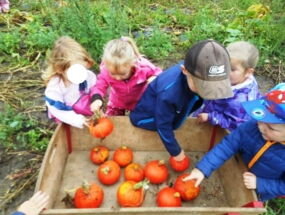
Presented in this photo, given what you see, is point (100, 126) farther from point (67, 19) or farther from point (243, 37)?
point (243, 37)

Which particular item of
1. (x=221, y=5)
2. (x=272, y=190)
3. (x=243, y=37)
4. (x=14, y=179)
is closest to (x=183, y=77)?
(x=272, y=190)

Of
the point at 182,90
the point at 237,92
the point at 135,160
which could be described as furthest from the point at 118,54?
the point at 237,92

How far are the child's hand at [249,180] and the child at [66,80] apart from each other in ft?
4.21

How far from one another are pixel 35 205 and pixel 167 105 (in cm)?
108

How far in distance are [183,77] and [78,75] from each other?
2.97ft

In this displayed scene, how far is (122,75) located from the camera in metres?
2.86

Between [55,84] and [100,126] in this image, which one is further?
[55,84]

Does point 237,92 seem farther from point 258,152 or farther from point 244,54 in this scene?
point 258,152

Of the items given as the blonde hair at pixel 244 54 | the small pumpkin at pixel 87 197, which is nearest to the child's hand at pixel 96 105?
the small pumpkin at pixel 87 197

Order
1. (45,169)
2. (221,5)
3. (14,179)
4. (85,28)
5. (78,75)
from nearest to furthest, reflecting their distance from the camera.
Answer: (45,169) → (78,75) → (14,179) → (85,28) → (221,5)

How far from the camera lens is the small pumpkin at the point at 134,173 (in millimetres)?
2699

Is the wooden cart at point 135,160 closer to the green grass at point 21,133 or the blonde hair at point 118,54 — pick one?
the blonde hair at point 118,54

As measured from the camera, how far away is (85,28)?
4.22 meters

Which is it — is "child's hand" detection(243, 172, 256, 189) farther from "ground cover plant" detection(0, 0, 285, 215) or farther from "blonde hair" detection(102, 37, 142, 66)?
"blonde hair" detection(102, 37, 142, 66)
